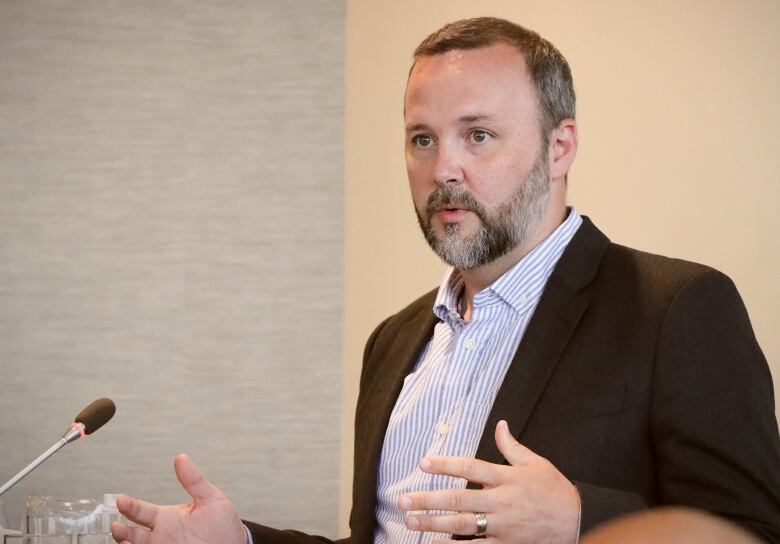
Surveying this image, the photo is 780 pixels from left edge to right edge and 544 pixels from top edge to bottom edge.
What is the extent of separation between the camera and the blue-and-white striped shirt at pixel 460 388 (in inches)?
71.7

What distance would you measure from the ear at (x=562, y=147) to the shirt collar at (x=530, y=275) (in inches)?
→ 3.6

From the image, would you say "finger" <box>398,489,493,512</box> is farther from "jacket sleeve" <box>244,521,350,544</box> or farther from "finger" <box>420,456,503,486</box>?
"jacket sleeve" <box>244,521,350,544</box>

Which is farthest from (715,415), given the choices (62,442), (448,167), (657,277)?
(62,442)

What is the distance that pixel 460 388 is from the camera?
6.14 feet

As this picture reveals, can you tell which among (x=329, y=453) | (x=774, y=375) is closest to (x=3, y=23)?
(x=329, y=453)

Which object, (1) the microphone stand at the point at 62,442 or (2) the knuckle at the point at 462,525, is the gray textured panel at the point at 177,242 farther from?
(2) the knuckle at the point at 462,525

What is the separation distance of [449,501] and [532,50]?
1.00m

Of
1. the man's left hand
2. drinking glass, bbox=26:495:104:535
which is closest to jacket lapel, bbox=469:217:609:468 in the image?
the man's left hand

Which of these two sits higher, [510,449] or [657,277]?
[657,277]

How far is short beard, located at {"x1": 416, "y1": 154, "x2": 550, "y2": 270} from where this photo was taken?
6.27ft

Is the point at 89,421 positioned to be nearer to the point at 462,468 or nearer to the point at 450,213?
the point at 450,213

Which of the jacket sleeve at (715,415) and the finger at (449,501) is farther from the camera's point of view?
the jacket sleeve at (715,415)

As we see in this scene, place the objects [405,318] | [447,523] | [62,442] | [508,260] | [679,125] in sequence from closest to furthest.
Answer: [447,523] → [62,442] → [508,260] → [405,318] → [679,125]

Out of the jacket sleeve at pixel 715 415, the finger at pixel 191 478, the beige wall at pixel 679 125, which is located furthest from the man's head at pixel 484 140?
the beige wall at pixel 679 125
